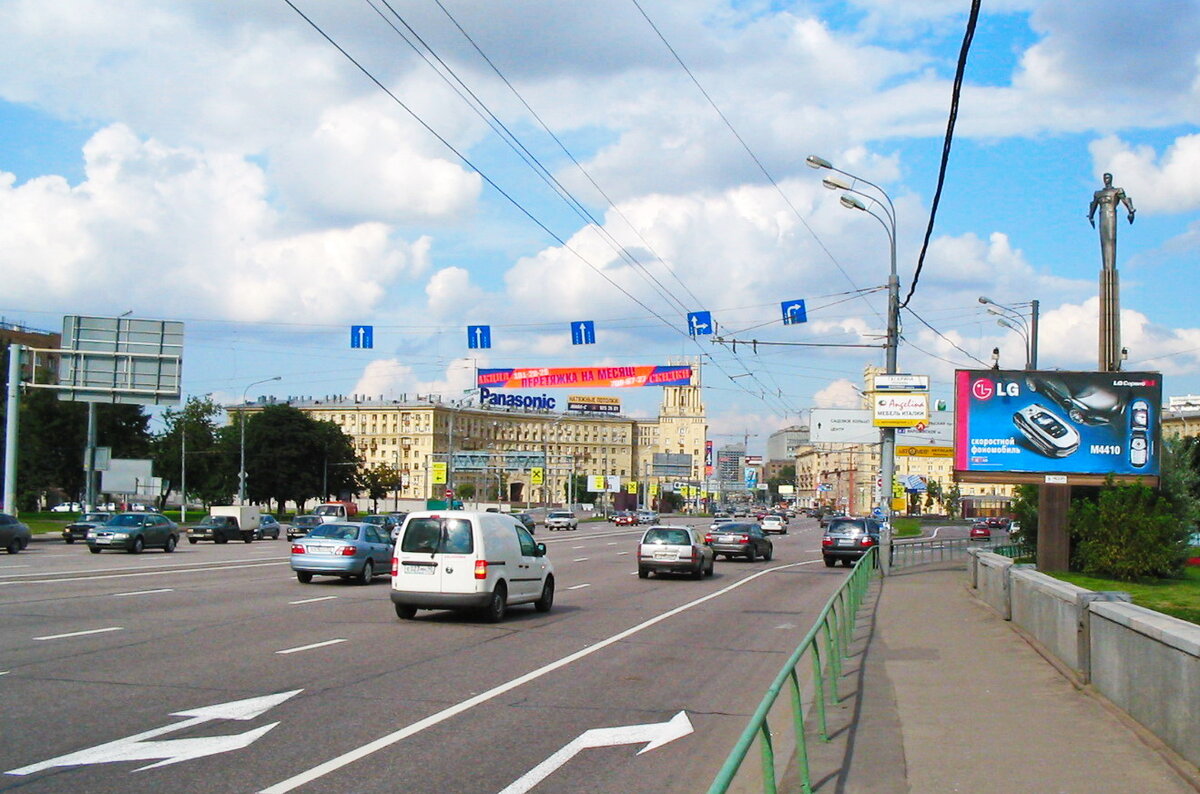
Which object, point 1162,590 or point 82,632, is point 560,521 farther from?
point 82,632

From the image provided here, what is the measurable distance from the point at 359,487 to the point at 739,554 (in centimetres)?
8628

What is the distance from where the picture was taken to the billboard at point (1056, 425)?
29.5 meters

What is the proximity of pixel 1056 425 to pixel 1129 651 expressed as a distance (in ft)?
69.8

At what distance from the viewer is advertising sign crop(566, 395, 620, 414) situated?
15150 cm

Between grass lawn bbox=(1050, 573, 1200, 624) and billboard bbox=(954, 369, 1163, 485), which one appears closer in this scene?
grass lawn bbox=(1050, 573, 1200, 624)

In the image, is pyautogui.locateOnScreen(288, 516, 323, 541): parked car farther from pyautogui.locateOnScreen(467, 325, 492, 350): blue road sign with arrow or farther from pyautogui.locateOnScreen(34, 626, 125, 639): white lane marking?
pyautogui.locateOnScreen(34, 626, 125, 639): white lane marking

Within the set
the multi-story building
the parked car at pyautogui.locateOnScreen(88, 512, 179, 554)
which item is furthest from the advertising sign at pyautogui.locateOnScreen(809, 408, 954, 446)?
the multi-story building

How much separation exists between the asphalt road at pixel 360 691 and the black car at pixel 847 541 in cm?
1762

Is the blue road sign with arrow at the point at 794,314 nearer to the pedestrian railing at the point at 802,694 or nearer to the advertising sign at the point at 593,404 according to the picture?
the pedestrian railing at the point at 802,694

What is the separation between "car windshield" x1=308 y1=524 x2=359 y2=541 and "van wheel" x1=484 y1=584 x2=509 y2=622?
8.97m

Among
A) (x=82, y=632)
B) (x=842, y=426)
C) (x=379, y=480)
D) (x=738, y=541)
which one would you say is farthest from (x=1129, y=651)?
(x=379, y=480)

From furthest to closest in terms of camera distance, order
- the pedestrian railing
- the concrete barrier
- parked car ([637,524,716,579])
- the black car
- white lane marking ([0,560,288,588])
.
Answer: the black car
parked car ([637,524,716,579])
white lane marking ([0,560,288,588])
the concrete barrier
the pedestrian railing

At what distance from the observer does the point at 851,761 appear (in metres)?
8.94

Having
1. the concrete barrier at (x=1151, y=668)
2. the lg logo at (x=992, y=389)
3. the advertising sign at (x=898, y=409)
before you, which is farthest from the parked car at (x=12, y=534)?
the concrete barrier at (x=1151, y=668)
